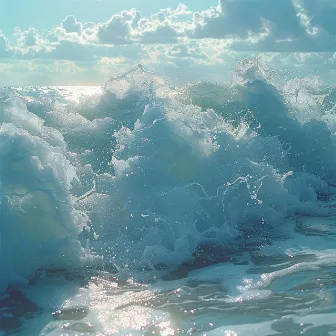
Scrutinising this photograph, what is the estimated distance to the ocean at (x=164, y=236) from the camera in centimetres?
507

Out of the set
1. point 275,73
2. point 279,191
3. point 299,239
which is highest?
point 275,73

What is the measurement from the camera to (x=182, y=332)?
465cm

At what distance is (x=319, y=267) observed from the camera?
630 cm

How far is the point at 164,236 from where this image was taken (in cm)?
730

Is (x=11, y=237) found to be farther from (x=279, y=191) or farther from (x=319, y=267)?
(x=279, y=191)

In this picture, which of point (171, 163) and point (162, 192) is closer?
point (162, 192)

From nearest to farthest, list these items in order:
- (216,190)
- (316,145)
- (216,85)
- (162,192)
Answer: (162,192) < (216,190) < (316,145) < (216,85)

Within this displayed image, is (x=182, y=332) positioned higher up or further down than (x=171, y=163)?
further down

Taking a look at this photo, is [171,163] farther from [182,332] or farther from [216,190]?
[182,332]

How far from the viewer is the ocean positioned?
16.6 feet

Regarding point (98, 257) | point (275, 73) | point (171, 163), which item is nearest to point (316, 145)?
point (275, 73)

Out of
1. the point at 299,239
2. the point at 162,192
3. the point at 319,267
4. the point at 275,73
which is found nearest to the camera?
the point at 319,267

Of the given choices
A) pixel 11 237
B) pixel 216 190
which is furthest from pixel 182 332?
pixel 216 190

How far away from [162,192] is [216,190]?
1350 millimetres
